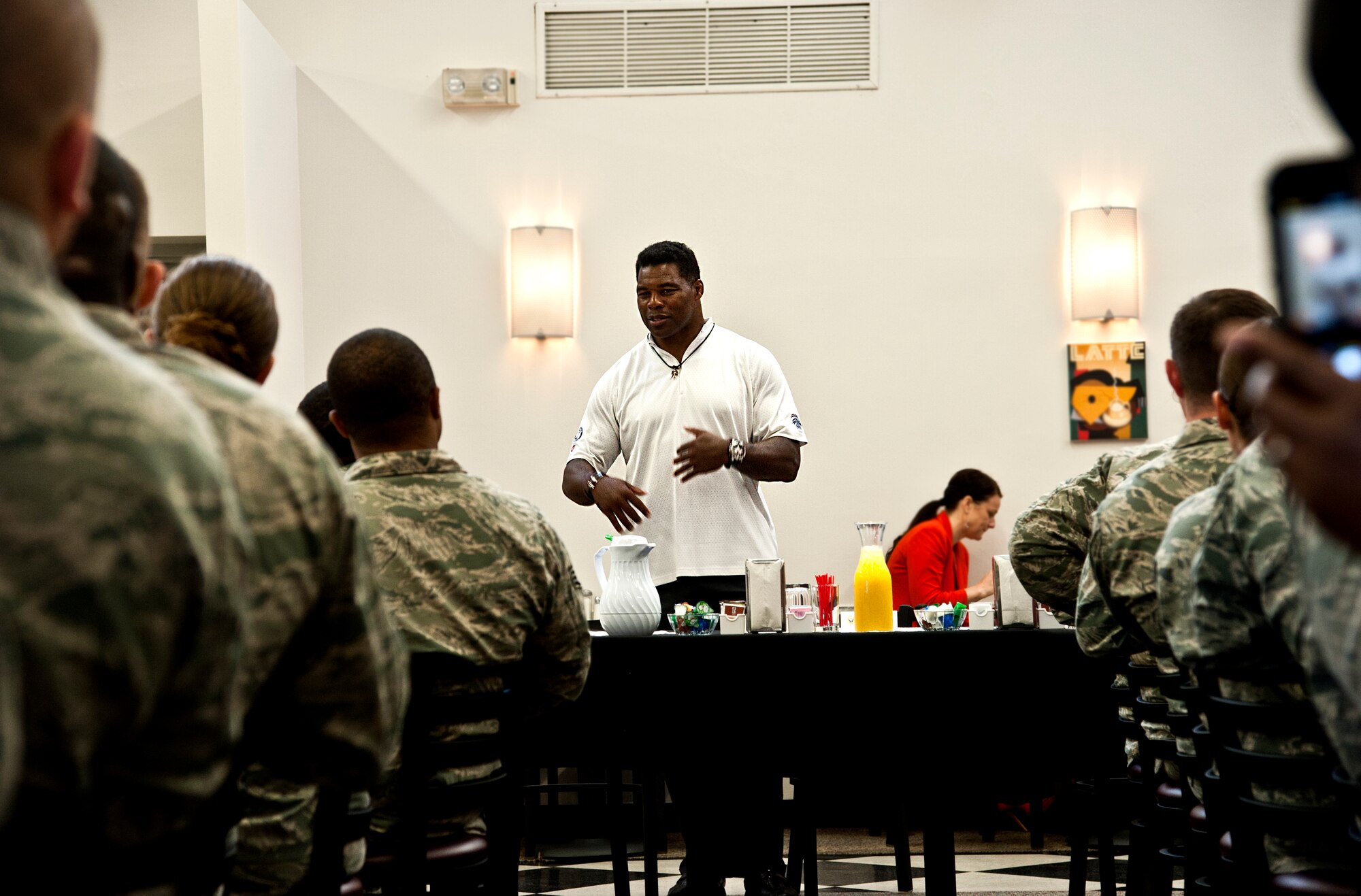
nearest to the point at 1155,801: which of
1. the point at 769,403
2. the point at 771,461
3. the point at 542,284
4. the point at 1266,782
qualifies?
the point at 1266,782

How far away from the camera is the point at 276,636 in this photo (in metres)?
1.23

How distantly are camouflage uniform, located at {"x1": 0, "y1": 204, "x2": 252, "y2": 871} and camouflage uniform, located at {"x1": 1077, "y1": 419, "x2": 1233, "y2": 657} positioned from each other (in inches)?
71.4

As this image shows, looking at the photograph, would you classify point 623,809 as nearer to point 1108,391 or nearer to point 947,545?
point 947,545

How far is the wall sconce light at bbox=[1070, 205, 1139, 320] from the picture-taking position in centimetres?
526

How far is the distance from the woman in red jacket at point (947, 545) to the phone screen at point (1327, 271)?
4.01m

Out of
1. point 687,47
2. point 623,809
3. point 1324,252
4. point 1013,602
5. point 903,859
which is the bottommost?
point 903,859

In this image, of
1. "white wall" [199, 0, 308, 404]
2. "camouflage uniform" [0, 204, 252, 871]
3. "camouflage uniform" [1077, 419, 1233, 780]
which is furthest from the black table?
"white wall" [199, 0, 308, 404]

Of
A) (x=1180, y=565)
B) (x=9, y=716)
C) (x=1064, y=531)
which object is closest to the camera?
(x=9, y=716)

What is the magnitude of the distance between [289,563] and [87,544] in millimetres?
490

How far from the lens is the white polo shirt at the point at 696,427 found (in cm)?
363

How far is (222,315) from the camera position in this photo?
1810 mm

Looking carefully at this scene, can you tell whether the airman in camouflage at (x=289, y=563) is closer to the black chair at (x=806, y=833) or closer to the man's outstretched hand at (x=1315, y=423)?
the man's outstretched hand at (x=1315, y=423)

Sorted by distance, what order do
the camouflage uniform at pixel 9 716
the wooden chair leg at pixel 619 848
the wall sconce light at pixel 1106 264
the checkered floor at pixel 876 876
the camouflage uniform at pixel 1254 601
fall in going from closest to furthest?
the camouflage uniform at pixel 9 716 → the camouflage uniform at pixel 1254 601 → the wooden chair leg at pixel 619 848 → the checkered floor at pixel 876 876 → the wall sconce light at pixel 1106 264

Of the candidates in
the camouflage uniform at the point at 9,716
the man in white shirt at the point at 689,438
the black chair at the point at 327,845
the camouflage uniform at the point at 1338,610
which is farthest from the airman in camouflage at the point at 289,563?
the man in white shirt at the point at 689,438
